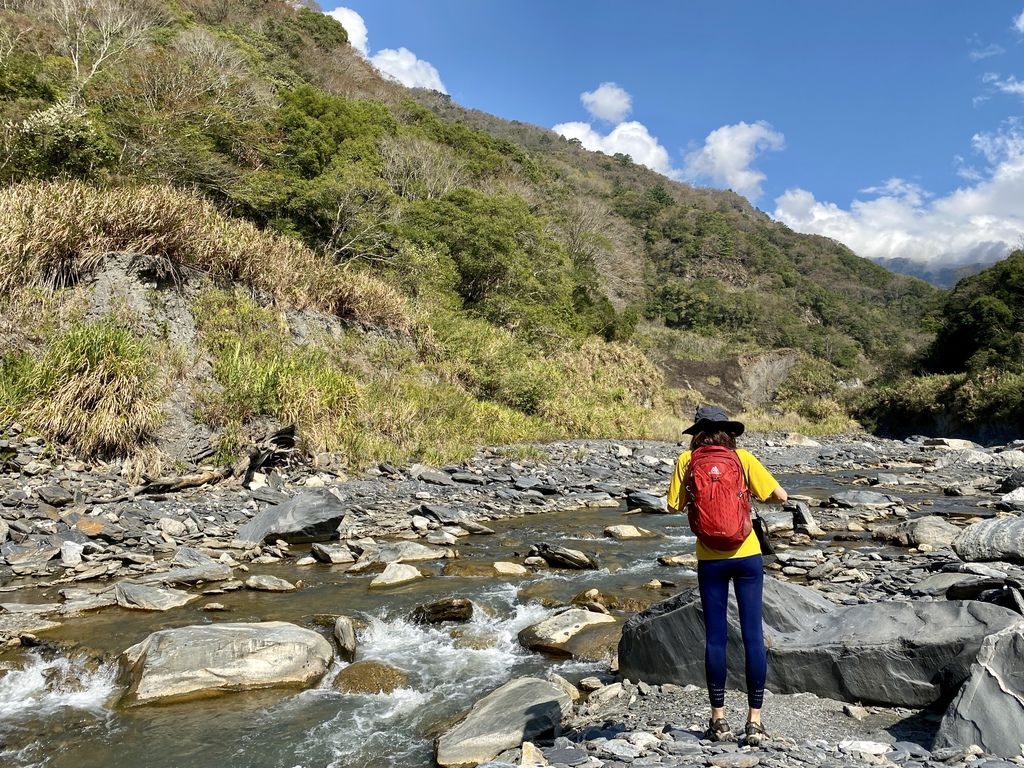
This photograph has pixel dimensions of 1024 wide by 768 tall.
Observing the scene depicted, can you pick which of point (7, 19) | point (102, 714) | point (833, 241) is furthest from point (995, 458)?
point (833, 241)

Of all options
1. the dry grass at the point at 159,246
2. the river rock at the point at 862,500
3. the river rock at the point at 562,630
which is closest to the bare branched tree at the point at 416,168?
the dry grass at the point at 159,246

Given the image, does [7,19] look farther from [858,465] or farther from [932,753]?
[858,465]

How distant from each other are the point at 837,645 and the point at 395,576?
196 inches

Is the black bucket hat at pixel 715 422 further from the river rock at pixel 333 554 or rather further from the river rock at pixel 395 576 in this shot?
the river rock at pixel 333 554

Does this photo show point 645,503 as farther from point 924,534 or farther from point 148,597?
point 148,597

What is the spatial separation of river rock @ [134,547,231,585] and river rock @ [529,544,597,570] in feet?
13.8

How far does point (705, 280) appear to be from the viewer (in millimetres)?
→ 66125

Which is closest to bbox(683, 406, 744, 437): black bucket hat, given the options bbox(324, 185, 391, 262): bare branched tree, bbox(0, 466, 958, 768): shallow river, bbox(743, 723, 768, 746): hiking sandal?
bbox(743, 723, 768, 746): hiking sandal

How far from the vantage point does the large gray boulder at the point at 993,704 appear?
3021mm

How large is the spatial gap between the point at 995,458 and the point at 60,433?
27.4 metres

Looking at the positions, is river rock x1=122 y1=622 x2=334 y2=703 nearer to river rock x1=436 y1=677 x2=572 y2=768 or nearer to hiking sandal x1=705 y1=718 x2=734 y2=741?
river rock x1=436 y1=677 x2=572 y2=768

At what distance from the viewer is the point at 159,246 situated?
13.5 meters

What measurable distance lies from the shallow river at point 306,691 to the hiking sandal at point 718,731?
1.86 m

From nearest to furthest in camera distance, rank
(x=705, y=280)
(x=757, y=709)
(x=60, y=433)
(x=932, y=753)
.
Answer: (x=932, y=753) < (x=757, y=709) < (x=60, y=433) < (x=705, y=280)
